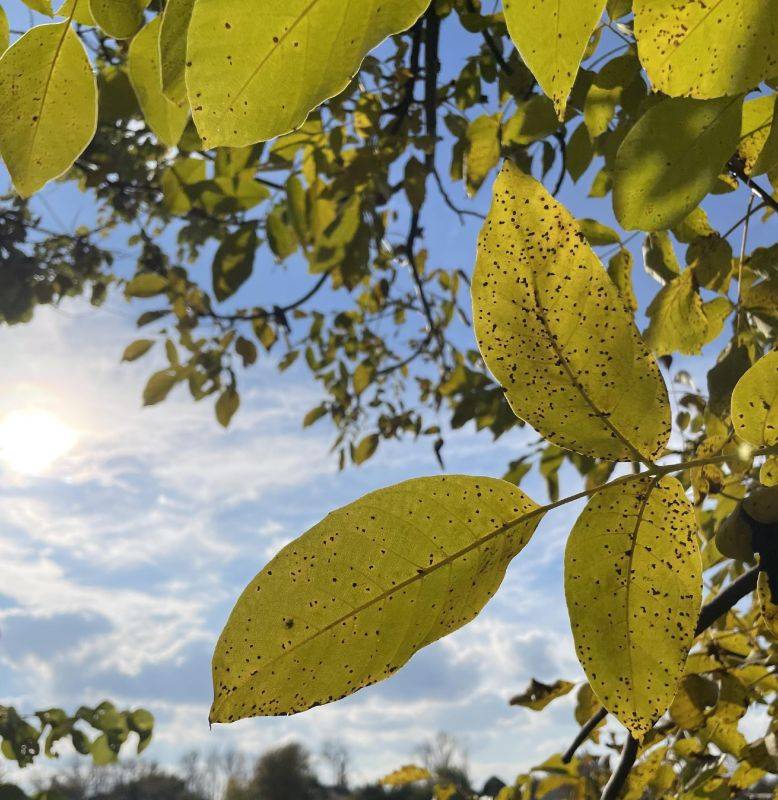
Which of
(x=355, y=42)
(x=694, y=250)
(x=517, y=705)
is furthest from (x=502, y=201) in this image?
(x=517, y=705)

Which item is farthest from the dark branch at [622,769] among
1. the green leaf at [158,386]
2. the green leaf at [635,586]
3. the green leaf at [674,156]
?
the green leaf at [158,386]

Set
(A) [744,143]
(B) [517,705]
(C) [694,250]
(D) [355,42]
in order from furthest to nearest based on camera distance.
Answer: (B) [517,705] < (C) [694,250] < (A) [744,143] < (D) [355,42]

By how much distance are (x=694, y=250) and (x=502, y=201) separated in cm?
53

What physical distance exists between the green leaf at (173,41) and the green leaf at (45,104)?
0.15 feet

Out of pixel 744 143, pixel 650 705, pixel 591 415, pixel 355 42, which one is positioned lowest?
pixel 650 705

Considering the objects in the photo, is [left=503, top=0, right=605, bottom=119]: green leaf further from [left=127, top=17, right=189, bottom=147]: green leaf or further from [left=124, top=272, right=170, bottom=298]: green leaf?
[left=124, top=272, right=170, bottom=298]: green leaf

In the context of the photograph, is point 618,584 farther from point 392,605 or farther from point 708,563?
point 708,563

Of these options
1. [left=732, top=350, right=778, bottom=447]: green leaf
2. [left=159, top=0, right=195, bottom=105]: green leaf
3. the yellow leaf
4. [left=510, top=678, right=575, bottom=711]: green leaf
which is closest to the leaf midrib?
[left=732, top=350, right=778, bottom=447]: green leaf

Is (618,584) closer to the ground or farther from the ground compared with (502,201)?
closer to the ground

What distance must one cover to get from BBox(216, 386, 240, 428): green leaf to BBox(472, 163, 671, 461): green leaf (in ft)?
5.75

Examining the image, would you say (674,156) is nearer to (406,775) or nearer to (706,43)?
(706,43)

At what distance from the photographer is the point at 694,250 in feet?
2.52

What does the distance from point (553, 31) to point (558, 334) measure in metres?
0.12

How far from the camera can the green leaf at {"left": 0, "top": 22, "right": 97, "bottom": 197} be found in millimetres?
394
